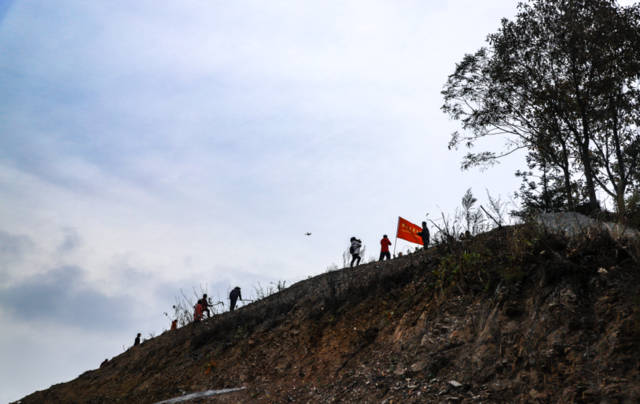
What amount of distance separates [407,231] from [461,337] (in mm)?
11548

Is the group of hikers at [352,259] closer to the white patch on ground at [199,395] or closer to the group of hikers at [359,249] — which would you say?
the group of hikers at [359,249]

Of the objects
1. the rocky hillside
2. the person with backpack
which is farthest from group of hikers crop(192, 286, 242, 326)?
the person with backpack

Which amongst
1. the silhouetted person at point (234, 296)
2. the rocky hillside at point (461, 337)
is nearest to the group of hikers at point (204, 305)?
the silhouetted person at point (234, 296)

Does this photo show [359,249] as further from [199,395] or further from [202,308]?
[199,395]

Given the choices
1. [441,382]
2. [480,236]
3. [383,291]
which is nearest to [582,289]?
[441,382]

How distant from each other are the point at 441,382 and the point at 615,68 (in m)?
17.8

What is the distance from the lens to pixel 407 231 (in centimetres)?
1870

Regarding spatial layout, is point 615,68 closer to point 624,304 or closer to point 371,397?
point 624,304

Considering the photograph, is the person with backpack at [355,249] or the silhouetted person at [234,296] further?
the silhouetted person at [234,296]

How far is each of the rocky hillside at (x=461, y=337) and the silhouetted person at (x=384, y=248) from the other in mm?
5859

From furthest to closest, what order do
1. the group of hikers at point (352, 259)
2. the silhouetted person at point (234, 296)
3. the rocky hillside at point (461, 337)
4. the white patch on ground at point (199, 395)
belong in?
the silhouetted person at point (234, 296)
the group of hikers at point (352, 259)
the white patch on ground at point (199, 395)
the rocky hillside at point (461, 337)

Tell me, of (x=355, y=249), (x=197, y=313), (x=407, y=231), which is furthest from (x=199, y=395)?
(x=407, y=231)

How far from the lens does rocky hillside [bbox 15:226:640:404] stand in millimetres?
5633

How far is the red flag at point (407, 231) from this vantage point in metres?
18.5
